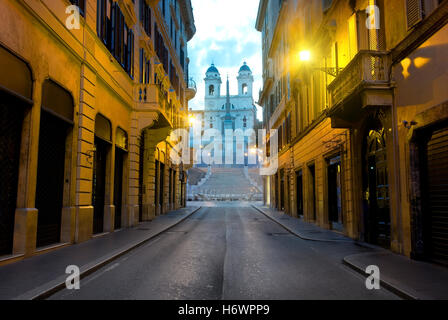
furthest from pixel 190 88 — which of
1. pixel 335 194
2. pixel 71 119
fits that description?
pixel 71 119

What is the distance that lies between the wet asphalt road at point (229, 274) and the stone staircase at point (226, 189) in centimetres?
4525

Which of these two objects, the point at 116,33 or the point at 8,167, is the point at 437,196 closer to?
the point at 8,167

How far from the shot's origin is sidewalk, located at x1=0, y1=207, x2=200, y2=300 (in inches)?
221

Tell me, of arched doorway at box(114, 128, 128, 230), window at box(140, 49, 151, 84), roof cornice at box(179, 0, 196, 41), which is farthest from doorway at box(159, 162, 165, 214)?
roof cornice at box(179, 0, 196, 41)

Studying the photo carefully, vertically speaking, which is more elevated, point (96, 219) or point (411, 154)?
point (411, 154)

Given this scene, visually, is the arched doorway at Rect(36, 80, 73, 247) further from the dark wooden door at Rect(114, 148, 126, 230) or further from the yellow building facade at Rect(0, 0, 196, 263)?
the dark wooden door at Rect(114, 148, 126, 230)

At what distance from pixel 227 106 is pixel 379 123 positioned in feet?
372

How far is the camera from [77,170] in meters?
11.3

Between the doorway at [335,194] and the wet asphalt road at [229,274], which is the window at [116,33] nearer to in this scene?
the wet asphalt road at [229,274]

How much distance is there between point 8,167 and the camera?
8.23 metres

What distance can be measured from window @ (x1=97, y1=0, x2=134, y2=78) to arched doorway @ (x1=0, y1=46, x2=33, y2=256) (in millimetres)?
5681

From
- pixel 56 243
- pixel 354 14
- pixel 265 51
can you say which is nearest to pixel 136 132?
pixel 56 243

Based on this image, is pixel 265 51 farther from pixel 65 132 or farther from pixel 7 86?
pixel 7 86

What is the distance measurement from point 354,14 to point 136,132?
10.9 meters
